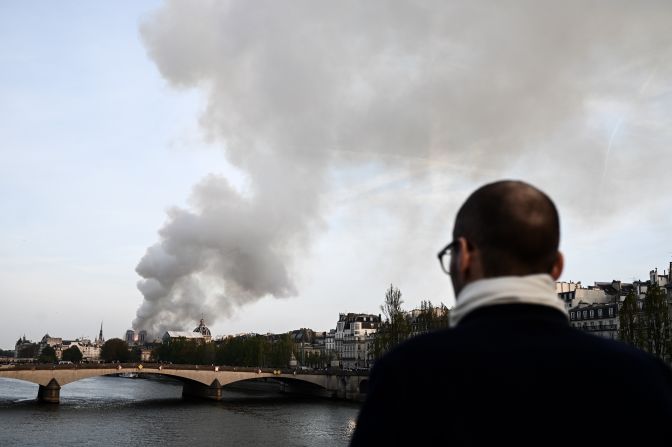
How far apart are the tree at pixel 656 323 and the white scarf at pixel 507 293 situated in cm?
5896

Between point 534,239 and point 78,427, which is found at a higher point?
point 534,239

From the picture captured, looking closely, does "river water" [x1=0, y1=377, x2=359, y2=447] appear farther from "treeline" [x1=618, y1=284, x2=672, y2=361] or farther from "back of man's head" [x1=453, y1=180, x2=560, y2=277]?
"back of man's head" [x1=453, y1=180, x2=560, y2=277]

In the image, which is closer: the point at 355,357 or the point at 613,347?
the point at 613,347

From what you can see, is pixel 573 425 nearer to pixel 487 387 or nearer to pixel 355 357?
pixel 487 387

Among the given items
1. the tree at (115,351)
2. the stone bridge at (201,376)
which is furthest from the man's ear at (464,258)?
the tree at (115,351)

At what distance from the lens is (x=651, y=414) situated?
6.57ft

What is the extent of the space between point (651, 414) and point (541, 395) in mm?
365

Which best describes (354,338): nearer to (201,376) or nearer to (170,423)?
(201,376)

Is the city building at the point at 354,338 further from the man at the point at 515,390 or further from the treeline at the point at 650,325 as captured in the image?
the man at the point at 515,390

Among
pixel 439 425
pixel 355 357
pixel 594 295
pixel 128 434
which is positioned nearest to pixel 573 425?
pixel 439 425

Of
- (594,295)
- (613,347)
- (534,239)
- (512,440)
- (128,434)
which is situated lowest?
(128,434)

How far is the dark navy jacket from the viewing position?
77.1 inches

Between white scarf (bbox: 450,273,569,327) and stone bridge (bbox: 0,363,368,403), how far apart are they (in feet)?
230

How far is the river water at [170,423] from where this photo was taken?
42237mm
